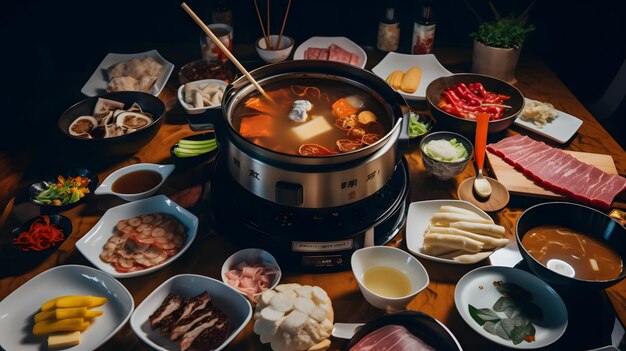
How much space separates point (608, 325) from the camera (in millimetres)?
1821

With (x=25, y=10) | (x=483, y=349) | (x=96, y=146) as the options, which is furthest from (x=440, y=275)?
(x=25, y=10)

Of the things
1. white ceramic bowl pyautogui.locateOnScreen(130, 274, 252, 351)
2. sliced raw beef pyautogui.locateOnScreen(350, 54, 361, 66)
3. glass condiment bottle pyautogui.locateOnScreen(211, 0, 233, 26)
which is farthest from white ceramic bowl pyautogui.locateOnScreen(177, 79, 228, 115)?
white ceramic bowl pyautogui.locateOnScreen(130, 274, 252, 351)

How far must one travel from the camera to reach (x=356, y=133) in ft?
7.05

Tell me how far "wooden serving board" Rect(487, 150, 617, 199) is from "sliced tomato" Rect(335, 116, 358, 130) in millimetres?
832

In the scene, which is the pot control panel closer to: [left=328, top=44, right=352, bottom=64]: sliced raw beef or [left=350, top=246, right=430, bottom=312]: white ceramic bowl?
[left=350, top=246, right=430, bottom=312]: white ceramic bowl

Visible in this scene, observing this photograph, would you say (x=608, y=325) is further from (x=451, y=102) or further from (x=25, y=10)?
(x=25, y=10)

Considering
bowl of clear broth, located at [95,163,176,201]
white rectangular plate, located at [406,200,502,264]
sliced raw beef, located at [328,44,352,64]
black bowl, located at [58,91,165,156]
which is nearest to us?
white rectangular plate, located at [406,200,502,264]

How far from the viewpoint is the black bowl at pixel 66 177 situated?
2.27 m

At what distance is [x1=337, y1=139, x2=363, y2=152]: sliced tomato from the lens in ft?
6.81

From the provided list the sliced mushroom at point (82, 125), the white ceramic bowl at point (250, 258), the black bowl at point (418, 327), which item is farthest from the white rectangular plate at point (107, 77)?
the black bowl at point (418, 327)

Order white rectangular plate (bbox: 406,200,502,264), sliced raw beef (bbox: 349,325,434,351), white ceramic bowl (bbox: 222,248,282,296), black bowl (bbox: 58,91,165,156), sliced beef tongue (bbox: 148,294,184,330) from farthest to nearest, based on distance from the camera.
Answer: black bowl (bbox: 58,91,165,156) → white rectangular plate (bbox: 406,200,502,264) → white ceramic bowl (bbox: 222,248,282,296) → sliced beef tongue (bbox: 148,294,184,330) → sliced raw beef (bbox: 349,325,434,351)

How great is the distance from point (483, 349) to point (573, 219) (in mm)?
751

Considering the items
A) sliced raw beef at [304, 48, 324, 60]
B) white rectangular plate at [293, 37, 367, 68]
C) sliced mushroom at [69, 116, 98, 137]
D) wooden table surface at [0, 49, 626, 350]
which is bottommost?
wooden table surface at [0, 49, 626, 350]

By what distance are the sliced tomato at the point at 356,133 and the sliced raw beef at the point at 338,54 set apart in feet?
4.27
